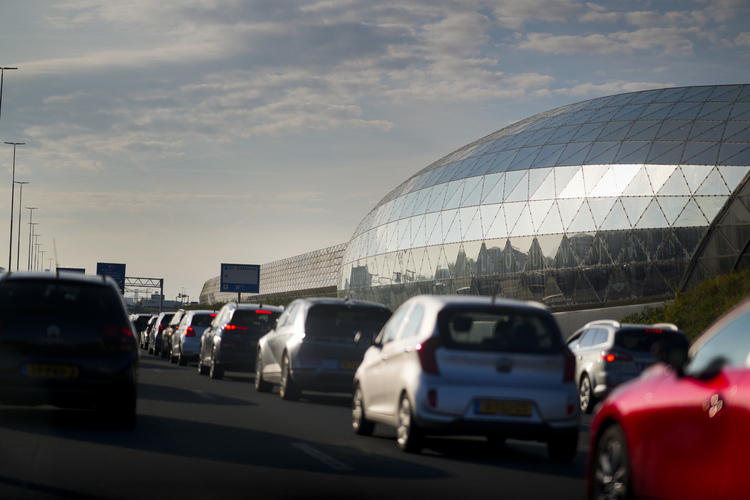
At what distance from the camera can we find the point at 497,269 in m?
51.3

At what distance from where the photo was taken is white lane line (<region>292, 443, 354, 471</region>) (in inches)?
374

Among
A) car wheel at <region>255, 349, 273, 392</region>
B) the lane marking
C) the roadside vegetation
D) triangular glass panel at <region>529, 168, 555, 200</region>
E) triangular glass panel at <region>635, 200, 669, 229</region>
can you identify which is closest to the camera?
the lane marking

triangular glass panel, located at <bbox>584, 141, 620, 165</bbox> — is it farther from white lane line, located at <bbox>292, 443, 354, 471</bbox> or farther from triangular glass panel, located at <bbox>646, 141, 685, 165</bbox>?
white lane line, located at <bbox>292, 443, 354, 471</bbox>

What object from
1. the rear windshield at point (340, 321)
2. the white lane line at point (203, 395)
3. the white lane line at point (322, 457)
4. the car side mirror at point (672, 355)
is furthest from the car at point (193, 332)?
the car side mirror at point (672, 355)

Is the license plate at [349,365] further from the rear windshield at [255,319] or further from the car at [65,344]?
the rear windshield at [255,319]

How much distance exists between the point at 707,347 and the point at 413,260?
54357mm

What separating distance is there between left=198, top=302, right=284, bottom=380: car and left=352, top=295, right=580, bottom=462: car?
507 inches

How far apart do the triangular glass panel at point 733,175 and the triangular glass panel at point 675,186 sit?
64.7 inches

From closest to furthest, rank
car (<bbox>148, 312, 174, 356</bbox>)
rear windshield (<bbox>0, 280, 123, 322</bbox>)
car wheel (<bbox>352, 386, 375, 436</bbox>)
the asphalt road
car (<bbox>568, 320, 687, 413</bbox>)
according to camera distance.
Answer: the asphalt road
rear windshield (<bbox>0, 280, 123, 322</bbox>)
car wheel (<bbox>352, 386, 375, 436</bbox>)
car (<bbox>568, 320, 687, 413</bbox>)
car (<bbox>148, 312, 174, 356</bbox>)

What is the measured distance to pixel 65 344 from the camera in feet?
38.2

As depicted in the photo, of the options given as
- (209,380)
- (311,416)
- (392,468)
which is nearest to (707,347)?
(392,468)

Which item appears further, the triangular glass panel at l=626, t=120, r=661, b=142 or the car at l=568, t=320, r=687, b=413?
the triangular glass panel at l=626, t=120, r=661, b=142

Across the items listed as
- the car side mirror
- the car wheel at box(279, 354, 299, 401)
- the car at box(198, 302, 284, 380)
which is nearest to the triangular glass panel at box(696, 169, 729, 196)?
the car at box(198, 302, 284, 380)

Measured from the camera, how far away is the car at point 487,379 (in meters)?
10.1
